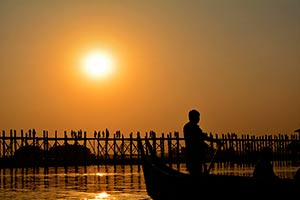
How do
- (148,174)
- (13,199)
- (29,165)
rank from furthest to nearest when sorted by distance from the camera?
(29,165) → (13,199) → (148,174)

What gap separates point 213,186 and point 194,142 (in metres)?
1.28

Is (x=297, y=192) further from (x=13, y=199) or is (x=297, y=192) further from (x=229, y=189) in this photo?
(x=13, y=199)

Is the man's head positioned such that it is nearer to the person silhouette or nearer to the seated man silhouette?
the person silhouette

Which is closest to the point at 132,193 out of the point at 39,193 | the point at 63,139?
the point at 39,193

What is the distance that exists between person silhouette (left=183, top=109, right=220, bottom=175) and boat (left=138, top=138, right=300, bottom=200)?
0.26 meters

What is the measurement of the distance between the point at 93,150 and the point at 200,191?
173 feet

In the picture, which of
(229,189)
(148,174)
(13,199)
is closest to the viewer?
(229,189)

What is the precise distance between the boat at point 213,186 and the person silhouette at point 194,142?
261 mm

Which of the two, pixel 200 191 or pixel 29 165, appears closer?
pixel 200 191

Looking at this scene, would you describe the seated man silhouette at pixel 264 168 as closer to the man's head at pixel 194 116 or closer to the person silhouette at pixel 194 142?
the person silhouette at pixel 194 142

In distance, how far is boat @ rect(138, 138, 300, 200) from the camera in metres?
10.5

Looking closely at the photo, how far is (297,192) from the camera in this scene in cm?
997

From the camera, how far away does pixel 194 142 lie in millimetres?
12742

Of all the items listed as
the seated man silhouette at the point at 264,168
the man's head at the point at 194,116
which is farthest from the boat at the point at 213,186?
the man's head at the point at 194,116
